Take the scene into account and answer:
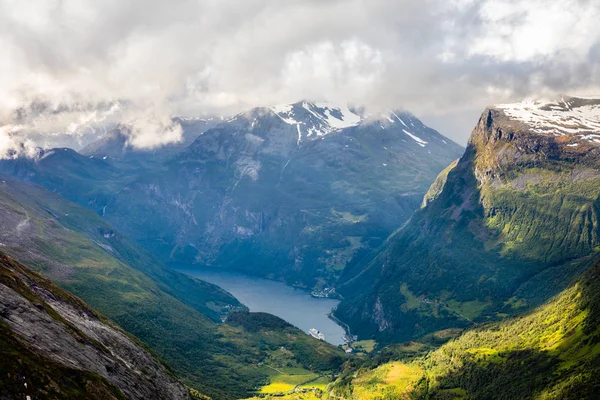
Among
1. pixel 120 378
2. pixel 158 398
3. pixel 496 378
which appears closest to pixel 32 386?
pixel 120 378

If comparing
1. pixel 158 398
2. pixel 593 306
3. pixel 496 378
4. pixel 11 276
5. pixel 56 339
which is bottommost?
pixel 158 398

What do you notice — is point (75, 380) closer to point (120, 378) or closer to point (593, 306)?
point (120, 378)

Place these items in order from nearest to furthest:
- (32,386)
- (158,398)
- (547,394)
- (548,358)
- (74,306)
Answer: (32,386), (158,398), (74,306), (547,394), (548,358)

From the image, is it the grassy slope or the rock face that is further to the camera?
the rock face

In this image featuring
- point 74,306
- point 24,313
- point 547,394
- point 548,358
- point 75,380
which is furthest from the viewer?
point 548,358

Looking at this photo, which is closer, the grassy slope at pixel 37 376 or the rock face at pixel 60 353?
the grassy slope at pixel 37 376

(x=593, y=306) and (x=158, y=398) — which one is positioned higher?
(x=593, y=306)

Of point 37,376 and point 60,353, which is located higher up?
point 60,353

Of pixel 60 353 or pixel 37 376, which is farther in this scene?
pixel 60 353
